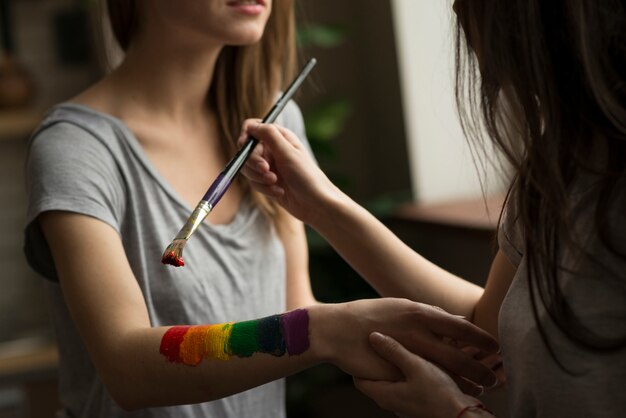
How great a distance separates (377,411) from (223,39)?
1694 millimetres

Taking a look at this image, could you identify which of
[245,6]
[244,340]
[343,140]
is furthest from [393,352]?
[343,140]

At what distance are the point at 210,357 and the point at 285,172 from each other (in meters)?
0.31

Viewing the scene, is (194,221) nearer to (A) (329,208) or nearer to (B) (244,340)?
(B) (244,340)

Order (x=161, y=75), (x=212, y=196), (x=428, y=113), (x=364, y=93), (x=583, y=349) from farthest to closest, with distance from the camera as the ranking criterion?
(x=364, y=93) → (x=428, y=113) → (x=161, y=75) → (x=212, y=196) → (x=583, y=349)

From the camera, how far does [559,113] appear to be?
814 millimetres

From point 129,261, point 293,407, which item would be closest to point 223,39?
point 129,261

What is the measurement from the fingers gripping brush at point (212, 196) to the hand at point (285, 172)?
0.06 ft

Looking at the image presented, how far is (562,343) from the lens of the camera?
0.81 metres

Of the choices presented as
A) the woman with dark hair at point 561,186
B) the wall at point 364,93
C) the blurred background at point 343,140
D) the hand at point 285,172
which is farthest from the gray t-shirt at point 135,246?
the wall at point 364,93

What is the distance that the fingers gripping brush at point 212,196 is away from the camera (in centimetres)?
95

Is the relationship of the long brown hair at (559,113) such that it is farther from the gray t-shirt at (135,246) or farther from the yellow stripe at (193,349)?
the gray t-shirt at (135,246)

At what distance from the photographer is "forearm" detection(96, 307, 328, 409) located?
100 cm

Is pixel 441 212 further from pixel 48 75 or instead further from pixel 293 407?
pixel 48 75

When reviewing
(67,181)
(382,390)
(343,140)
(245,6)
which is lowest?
(343,140)
